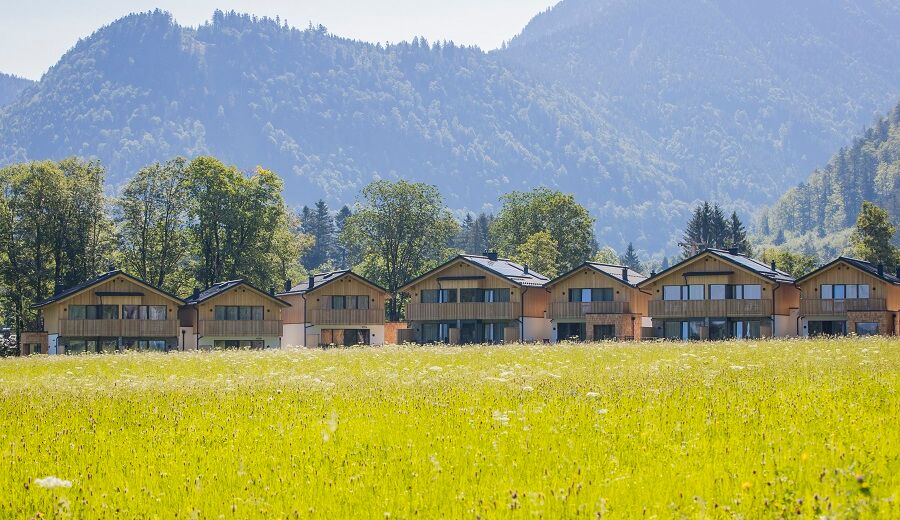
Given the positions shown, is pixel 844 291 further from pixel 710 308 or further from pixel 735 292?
pixel 710 308

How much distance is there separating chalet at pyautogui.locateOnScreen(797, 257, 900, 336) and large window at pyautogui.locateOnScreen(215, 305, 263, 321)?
37385mm

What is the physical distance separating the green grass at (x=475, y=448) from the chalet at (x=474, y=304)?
53750mm

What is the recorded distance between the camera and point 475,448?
46.9ft

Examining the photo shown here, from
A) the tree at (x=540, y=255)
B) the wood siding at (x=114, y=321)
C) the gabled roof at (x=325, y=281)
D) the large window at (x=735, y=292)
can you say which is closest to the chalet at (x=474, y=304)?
the gabled roof at (x=325, y=281)

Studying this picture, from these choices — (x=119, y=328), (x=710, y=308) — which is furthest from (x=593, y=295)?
(x=119, y=328)

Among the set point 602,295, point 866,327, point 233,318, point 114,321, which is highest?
point 602,295

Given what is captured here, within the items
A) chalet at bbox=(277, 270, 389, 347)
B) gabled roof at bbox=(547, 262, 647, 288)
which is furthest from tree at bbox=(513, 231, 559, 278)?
chalet at bbox=(277, 270, 389, 347)

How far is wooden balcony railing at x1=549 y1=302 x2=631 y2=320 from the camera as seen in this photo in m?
74.8

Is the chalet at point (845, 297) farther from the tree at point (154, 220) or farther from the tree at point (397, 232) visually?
the tree at point (154, 220)

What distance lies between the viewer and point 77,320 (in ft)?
230

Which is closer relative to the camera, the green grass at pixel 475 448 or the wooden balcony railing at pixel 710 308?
the green grass at pixel 475 448

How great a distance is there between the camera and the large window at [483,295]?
253ft

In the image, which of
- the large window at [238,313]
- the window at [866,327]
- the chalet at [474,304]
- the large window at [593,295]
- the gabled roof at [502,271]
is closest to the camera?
the window at [866,327]

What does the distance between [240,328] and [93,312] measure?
9860mm
